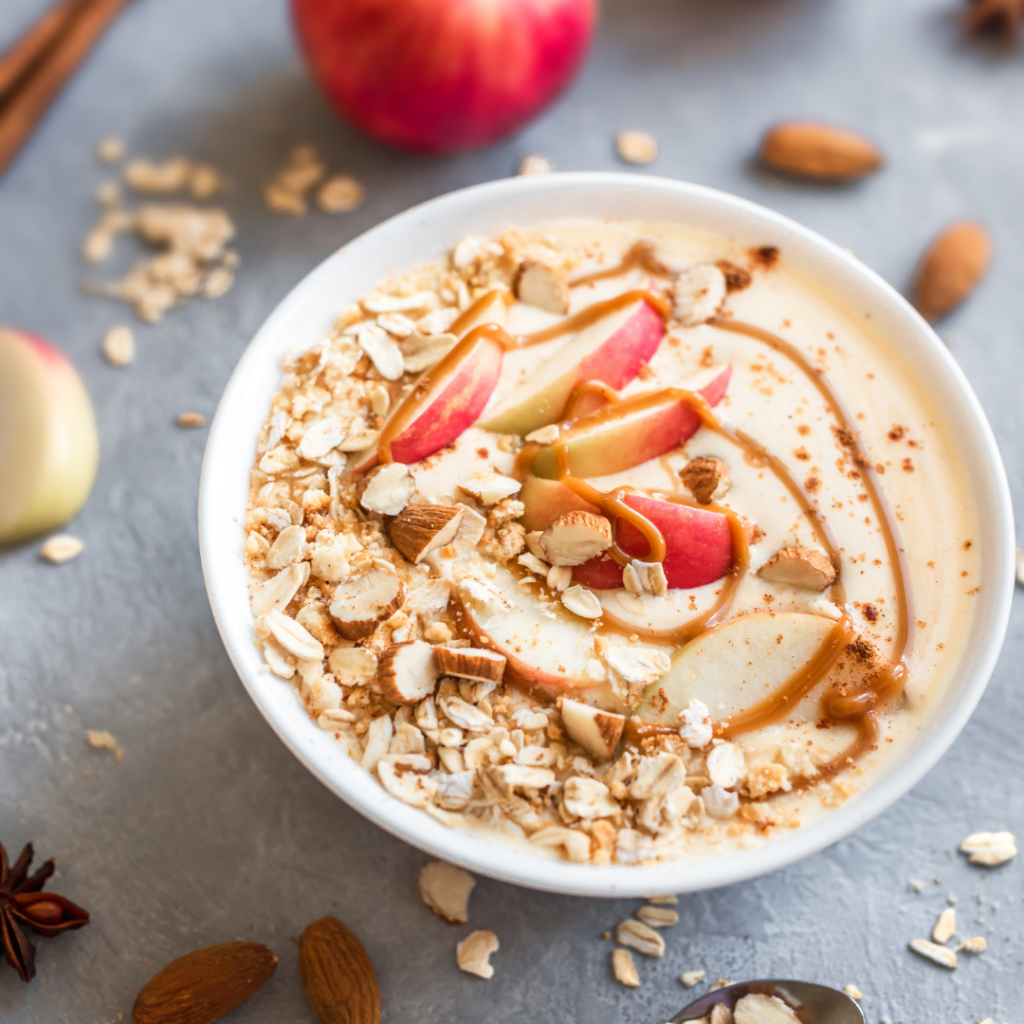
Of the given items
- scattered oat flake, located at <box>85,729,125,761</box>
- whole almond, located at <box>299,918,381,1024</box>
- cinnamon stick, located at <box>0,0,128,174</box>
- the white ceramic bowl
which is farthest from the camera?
cinnamon stick, located at <box>0,0,128,174</box>

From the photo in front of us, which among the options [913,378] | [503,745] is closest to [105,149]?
[503,745]

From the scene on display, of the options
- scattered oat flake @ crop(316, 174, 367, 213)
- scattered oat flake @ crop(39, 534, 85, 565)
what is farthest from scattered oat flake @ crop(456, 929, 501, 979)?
scattered oat flake @ crop(316, 174, 367, 213)

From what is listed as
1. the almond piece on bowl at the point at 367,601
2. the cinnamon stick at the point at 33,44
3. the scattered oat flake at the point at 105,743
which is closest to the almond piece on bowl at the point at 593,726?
the almond piece on bowl at the point at 367,601

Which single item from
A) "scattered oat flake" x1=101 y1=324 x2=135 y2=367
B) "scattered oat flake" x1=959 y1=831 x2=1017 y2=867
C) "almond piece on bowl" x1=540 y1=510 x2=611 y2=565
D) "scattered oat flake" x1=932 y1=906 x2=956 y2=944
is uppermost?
"almond piece on bowl" x1=540 y1=510 x2=611 y2=565

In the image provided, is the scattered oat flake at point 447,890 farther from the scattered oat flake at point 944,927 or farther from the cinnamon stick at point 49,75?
the cinnamon stick at point 49,75

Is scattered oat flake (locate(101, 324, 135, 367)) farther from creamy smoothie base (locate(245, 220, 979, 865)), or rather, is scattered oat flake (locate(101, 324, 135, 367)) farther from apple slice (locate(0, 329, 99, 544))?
creamy smoothie base (locate(245, 220, 979, 865))

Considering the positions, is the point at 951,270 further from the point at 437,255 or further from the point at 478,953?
the point at 478,953
